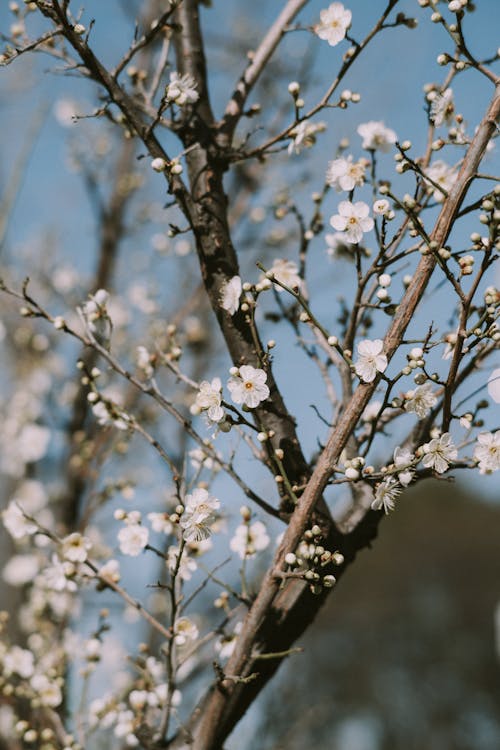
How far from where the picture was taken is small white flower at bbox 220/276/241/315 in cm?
152

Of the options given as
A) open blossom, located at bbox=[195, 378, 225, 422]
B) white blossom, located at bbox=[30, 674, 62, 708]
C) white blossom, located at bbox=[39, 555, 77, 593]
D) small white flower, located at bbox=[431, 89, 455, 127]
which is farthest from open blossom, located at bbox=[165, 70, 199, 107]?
white blossom, located at bbox=[30, 674, 62, 708]

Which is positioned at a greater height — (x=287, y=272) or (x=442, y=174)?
(x=442, y=174)

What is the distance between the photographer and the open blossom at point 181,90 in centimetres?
159

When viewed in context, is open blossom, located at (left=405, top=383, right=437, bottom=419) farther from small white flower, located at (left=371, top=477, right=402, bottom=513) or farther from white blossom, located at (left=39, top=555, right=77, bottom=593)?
white blossom, located at (left=39, top=555, right=77, bottom=593)

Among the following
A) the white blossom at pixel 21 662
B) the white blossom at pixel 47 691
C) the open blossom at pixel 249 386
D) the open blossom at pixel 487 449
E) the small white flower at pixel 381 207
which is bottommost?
the white blossom at pixel 47 691

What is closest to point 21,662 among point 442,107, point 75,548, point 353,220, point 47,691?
point 47,691

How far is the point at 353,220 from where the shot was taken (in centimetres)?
149

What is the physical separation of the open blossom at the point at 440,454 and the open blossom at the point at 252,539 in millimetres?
606

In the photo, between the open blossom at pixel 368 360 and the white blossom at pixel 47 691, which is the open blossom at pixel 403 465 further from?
the white blossom at pixel 47 691

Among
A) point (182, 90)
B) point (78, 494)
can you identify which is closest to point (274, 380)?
point (182, 90)

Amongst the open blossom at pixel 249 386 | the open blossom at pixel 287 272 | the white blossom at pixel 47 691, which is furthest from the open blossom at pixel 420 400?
the white blossom at pixel 47 691

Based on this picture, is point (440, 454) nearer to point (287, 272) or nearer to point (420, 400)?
point (420, 400)

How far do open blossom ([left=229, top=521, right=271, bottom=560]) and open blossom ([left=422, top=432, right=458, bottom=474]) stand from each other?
606mm

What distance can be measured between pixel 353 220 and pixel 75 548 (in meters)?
1.04
